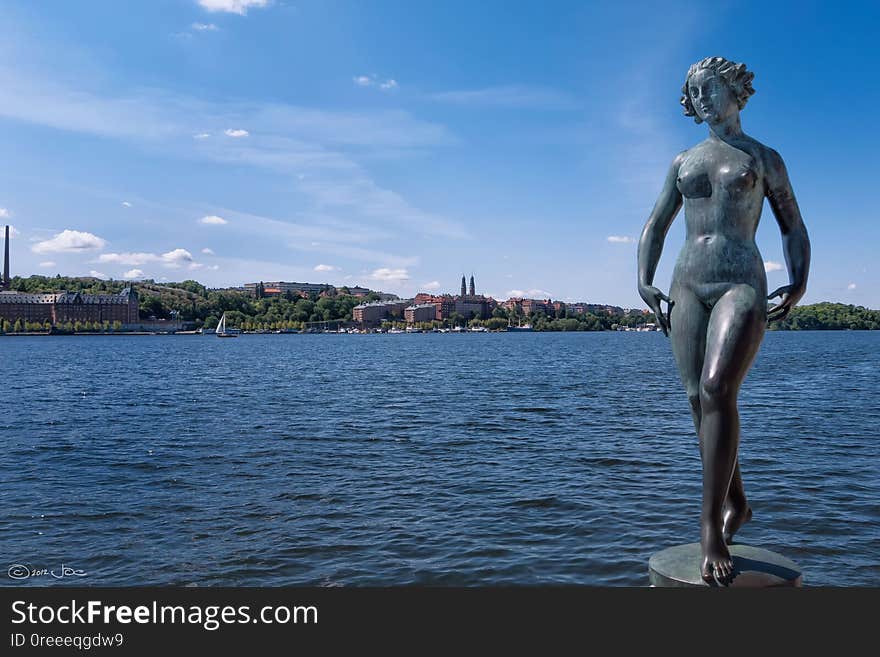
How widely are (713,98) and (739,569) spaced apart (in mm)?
3898

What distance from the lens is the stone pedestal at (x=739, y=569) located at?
5910 millimetres

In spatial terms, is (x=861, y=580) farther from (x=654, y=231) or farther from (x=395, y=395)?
(x=395, y=395)

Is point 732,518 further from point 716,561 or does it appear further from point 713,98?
point 713,98

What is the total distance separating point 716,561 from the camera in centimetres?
593

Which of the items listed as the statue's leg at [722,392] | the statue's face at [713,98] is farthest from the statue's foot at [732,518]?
the statue's face at [713,98]

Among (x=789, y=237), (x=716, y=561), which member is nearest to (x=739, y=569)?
(x=716, y=561)

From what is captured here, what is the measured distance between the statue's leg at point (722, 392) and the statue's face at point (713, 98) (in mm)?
1513

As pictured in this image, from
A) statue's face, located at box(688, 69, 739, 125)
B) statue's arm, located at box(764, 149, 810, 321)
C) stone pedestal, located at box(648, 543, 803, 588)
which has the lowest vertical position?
stone pedestal, located at box(648, 543, 803, 588)

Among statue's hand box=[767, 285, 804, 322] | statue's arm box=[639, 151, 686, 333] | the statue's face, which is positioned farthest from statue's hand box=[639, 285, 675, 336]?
the statue's face

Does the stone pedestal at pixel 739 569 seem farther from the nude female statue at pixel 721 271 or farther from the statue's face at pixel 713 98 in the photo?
the statue's face at pixel 713 98

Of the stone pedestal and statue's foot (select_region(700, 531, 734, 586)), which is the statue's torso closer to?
statue's foot (select_region(700, 531, 734, 586))

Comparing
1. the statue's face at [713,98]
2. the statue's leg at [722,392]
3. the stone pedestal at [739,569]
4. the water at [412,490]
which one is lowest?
the water at [412,490]

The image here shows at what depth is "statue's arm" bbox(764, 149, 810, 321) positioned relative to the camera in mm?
6152

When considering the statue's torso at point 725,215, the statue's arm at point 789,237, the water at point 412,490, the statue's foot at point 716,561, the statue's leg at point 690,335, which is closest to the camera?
the statue's foot at point 716,561
